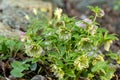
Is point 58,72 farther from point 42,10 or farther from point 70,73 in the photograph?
point 42,10

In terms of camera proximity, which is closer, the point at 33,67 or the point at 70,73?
the point at 70,73

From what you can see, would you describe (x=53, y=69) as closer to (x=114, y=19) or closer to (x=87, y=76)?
(x=87, y=76)

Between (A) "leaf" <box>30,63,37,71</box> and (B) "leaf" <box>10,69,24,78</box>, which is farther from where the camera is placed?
(A) "leaf" <box>30,63,37,71</box>

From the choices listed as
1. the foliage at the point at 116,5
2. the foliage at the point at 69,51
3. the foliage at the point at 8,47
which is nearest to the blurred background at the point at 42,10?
the foliage at the point at 116,5

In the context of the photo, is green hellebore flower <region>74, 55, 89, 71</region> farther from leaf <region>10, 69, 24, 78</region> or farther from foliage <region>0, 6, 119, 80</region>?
leaf <region>10, 69, 24, 78</region>

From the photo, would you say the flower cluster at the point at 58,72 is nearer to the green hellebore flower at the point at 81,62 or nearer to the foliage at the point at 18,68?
the green hellebore flower at the point at 81,62

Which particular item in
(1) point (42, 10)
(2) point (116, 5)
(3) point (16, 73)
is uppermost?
(2) point (116, 5)

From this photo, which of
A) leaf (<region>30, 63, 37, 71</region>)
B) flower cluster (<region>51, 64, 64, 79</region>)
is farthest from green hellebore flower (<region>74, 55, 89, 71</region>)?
leaf (<region>30, 63, 37, 71</region>)

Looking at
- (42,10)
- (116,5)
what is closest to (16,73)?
(42,10)

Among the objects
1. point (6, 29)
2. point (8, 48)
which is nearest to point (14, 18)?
point (6, 29)
